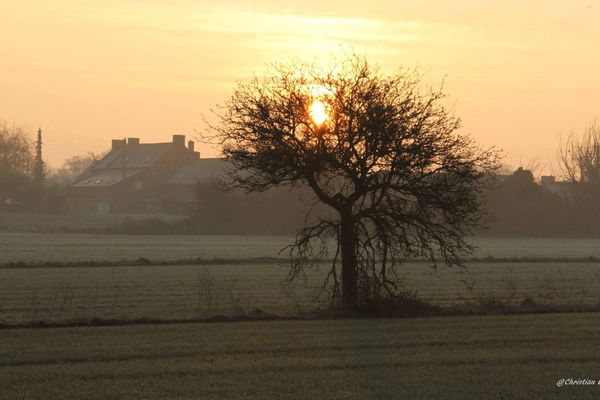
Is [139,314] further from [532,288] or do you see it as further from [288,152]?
[532,288]

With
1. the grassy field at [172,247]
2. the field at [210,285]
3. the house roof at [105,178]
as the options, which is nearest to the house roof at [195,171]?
the house roof at [105,178]

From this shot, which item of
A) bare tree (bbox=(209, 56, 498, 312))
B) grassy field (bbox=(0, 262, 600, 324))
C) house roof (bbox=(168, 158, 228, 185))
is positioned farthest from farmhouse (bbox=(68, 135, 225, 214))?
bare tree (bbox=(209, 56, 498, 312))

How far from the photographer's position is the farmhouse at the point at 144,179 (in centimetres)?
12031

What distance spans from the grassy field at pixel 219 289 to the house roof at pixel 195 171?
75.5m

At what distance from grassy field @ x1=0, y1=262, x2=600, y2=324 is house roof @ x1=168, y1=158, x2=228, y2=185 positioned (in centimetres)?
7551

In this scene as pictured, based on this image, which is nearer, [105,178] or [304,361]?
[304,361]

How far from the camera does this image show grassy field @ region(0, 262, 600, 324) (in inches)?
998

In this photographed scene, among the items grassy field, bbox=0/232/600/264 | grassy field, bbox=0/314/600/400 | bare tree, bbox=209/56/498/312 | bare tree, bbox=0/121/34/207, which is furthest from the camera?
bare tree, bbox=0/121/34/207

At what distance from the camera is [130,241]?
231 ft

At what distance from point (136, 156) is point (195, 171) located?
1267cm

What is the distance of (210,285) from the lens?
95.9ft

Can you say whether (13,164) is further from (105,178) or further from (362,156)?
(362,156)

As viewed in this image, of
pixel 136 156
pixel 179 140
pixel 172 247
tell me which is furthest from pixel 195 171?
pixel 172 247

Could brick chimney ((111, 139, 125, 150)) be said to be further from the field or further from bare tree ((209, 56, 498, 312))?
bare tree ((209, 56, 498, 312))
